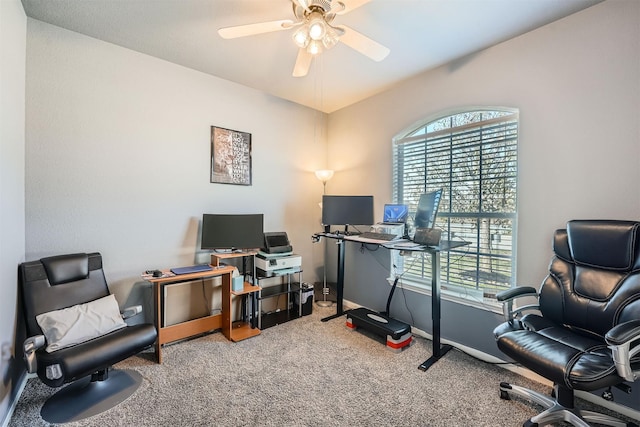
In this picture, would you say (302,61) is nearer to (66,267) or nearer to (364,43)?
(364,43)

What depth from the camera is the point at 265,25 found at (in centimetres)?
161

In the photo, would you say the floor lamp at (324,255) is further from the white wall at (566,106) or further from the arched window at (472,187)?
the white wall at (566,106)

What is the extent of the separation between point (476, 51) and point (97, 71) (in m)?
3.29

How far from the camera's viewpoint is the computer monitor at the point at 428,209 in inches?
92.6

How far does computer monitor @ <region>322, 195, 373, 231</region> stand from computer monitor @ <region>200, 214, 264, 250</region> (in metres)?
0.84

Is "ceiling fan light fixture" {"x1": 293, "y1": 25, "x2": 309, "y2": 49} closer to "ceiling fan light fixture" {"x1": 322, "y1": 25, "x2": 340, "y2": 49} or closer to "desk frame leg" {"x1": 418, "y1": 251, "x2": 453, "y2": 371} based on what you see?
"ceiling fan light fixture" {"x1": 322, "y1": 25, "x2": 340, "y2": 49}

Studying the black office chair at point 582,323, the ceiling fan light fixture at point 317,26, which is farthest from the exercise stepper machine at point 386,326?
the ceiling fan light fixture at point 317,26

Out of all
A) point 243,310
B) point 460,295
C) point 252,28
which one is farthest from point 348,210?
point 252,28

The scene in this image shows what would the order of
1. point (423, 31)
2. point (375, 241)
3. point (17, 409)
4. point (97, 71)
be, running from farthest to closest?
point (375, 241) < point (97, 71) < point (423, 31) < point (17, 409)

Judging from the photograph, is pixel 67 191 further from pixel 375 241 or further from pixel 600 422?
pixel 600 422

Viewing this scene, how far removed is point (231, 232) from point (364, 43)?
2.06 metres

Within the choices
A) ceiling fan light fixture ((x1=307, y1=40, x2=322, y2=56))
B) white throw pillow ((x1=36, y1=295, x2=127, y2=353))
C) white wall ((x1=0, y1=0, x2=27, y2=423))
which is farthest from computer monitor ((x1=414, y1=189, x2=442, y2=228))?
white wall ((x1=0, y1=0, x2=27, y2=423))

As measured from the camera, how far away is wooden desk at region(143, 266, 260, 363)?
2.20 meters

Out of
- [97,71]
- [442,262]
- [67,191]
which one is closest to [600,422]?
[442,262]
